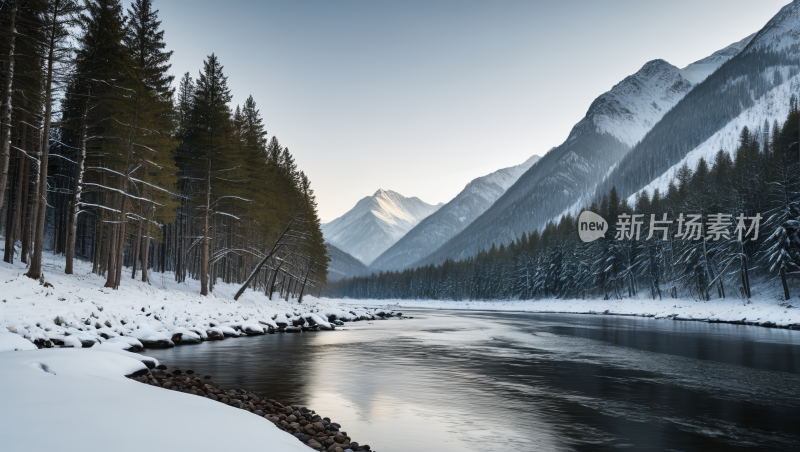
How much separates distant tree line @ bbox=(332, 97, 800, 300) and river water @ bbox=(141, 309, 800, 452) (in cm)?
2501

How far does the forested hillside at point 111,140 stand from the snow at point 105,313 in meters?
1.43

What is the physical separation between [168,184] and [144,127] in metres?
5.47

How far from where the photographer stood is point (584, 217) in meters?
80.4

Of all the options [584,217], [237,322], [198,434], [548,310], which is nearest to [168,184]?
[237,322]

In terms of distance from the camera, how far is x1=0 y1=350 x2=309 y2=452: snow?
443 centimetres

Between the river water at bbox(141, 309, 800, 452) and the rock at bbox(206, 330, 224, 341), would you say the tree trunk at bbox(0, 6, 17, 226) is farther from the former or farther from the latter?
the rock at bbox(206, 330, 224, 341)

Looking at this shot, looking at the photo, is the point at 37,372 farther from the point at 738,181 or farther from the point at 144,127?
the point at 738,181

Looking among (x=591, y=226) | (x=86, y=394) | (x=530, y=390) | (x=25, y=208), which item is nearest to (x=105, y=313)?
(x=25, y=208)

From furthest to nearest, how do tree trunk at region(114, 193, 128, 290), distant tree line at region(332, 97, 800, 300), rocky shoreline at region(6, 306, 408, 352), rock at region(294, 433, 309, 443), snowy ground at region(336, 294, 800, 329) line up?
distant tree line at region(332, 97, 800, 300) → snowy ground at region(336, 294, 800, 329) → tree trunk at region(114, 193, 128, 290) → rocky shoreline at region(6, 306, 408, 352) → rock at region(294, 433, 309, 443)

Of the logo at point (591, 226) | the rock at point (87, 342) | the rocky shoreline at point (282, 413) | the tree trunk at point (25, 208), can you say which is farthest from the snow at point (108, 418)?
the logo at point (591, 226)

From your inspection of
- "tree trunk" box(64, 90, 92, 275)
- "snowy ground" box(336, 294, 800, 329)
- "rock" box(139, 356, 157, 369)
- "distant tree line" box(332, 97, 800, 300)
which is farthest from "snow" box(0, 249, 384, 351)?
"distant tree line" box(332, 97, 800, 300)

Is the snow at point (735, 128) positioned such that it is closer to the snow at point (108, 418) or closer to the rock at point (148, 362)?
the rock at point (148, 362)

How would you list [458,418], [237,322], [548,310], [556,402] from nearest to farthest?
[458,418] → [556,402] → [237,322] → [548,310]

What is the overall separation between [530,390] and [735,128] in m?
218
